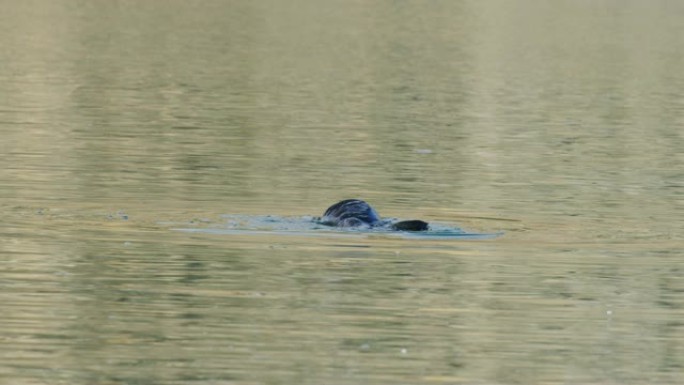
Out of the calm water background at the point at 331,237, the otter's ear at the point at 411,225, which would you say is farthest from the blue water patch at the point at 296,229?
the calm water background at the point at 331,237

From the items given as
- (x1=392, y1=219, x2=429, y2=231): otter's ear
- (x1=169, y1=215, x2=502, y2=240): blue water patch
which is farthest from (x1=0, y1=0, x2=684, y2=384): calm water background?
(x1=392, y1=219, x2=429, y2=231): otter's ear

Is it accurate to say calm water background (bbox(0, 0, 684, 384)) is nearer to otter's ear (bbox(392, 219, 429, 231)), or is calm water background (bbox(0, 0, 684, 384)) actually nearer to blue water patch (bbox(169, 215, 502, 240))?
blue water patch (bbox(169, 215, 502, 240))

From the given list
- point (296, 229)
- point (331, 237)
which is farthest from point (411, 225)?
point (296, 229)

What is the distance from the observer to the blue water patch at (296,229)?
24.1 meters

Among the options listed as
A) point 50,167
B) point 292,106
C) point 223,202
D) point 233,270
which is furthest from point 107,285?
point 292,106

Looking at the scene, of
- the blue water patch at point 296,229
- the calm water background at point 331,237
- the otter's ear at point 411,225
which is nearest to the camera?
the calm water background at point 331,237

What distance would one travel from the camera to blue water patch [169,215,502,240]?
79.1 ft

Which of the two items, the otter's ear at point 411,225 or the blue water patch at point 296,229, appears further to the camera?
the blue water patch at point 296,229

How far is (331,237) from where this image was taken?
2386 centimetres

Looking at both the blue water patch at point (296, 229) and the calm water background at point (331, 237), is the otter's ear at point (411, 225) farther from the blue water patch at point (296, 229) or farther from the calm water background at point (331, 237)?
the calm water background at point (331, 237)

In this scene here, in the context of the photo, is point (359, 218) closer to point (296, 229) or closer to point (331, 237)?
point (331, 237)

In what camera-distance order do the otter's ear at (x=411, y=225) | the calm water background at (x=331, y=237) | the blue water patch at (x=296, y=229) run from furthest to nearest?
1. the blue water patch at (x=296, y=229)
2. the otter's ear at (x=411, y=225)
3. the calm water background at (x=331, y=237)

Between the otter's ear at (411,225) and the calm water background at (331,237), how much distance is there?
0.49 meters

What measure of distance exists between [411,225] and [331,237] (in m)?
0.90
